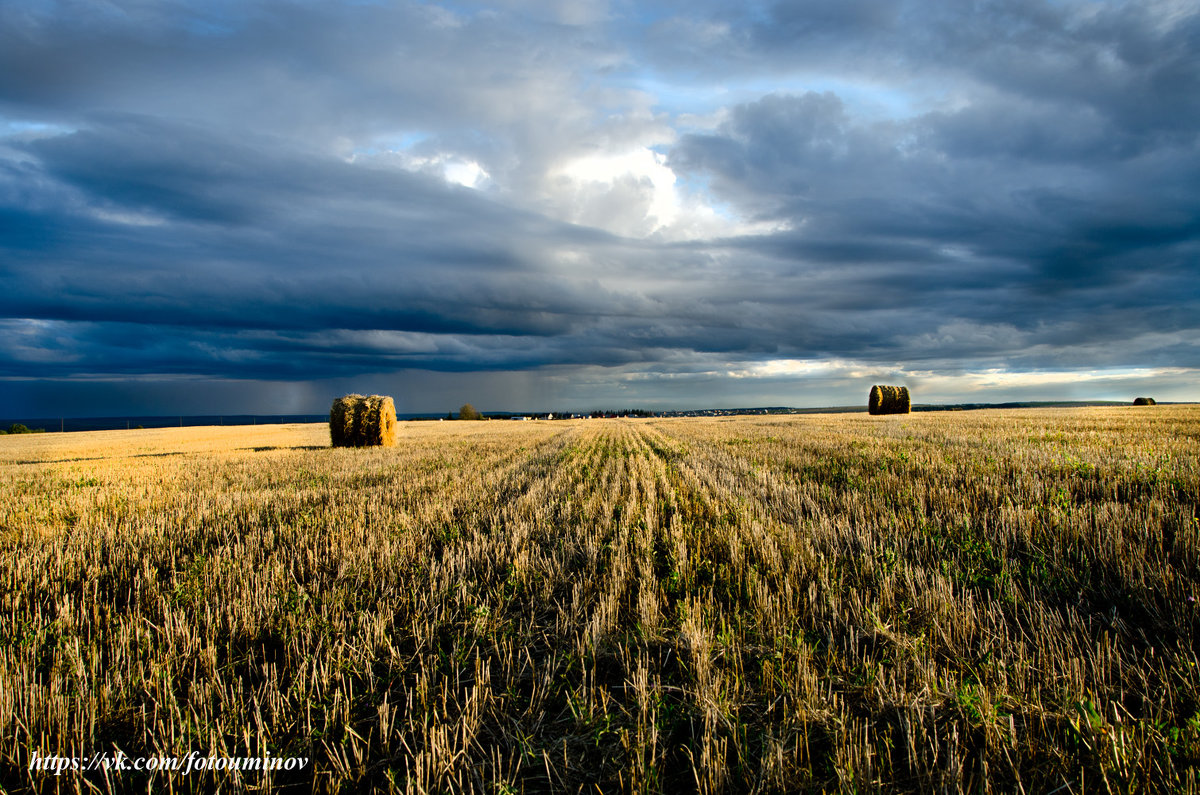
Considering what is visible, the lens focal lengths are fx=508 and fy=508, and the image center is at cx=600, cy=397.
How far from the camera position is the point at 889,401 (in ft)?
145

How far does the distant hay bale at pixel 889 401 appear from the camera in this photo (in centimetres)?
4412

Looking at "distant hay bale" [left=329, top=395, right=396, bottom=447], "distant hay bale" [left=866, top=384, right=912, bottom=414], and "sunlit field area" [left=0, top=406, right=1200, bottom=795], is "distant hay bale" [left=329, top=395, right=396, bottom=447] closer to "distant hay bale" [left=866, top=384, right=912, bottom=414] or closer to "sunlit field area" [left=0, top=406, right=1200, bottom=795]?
"sunlit field area" [left=0, top=406, right=1200, bottom=795]

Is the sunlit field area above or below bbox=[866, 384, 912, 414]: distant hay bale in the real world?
below

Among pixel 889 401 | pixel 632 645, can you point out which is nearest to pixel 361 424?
pixel 632 645

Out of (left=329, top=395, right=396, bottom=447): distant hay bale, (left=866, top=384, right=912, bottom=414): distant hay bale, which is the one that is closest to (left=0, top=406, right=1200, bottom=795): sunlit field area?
(left=329, top=395, right=396, bottom=447): distant hay bale

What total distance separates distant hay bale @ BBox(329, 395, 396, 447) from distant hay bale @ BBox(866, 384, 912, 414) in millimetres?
39743

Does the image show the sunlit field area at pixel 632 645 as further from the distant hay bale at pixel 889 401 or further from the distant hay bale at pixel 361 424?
the distant hay bale at pixel 889 401

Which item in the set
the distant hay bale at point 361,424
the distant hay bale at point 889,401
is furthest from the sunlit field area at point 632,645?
the distant hay bale at point 889,401

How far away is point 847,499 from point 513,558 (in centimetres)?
471

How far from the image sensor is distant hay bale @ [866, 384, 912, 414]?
4412 centimetres

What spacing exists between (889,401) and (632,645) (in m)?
48.0

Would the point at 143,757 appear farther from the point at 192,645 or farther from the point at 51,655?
the point at 51,655

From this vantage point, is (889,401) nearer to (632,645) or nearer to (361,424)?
(361,424)

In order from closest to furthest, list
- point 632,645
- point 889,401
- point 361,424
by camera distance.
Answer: point 632,645, point 361,424, point 889,401
